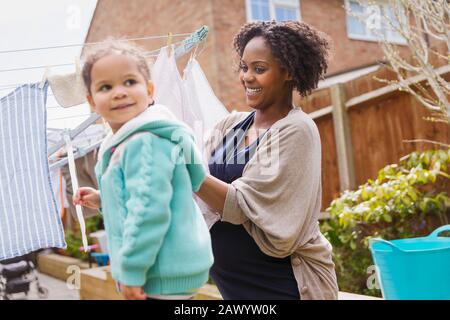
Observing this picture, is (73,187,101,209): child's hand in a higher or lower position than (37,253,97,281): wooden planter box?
higher

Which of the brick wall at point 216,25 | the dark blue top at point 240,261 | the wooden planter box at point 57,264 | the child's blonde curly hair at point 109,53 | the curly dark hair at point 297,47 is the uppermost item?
the brick wall at point 216,25

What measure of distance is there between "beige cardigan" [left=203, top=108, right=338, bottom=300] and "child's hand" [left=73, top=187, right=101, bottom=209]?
0.40 m

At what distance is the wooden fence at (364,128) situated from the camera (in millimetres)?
4090

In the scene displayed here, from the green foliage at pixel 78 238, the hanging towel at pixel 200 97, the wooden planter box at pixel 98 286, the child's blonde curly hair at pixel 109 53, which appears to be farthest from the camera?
the green foliage at pixel 78 238

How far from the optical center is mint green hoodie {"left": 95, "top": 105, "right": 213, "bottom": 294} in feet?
3.75

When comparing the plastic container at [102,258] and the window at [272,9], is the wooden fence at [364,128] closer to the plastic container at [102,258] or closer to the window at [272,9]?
the plastic container at [102,258]

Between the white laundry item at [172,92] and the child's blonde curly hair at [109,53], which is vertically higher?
the white laundry item at [172,92]

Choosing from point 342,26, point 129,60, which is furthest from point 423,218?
point 342,26

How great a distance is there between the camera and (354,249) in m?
3.89

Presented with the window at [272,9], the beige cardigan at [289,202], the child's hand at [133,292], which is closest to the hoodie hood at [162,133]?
the beige cardigan at [289,202]

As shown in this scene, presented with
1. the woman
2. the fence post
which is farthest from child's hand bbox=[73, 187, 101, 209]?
the fence post

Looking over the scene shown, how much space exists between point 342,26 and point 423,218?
22.4ft

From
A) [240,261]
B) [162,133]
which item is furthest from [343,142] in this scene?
[162,133]

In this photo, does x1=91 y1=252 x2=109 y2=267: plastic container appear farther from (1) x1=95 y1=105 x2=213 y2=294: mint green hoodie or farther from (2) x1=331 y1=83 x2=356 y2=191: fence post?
(1) x1=95 y1=105 x2=213 y2=294: mint green hoodie
